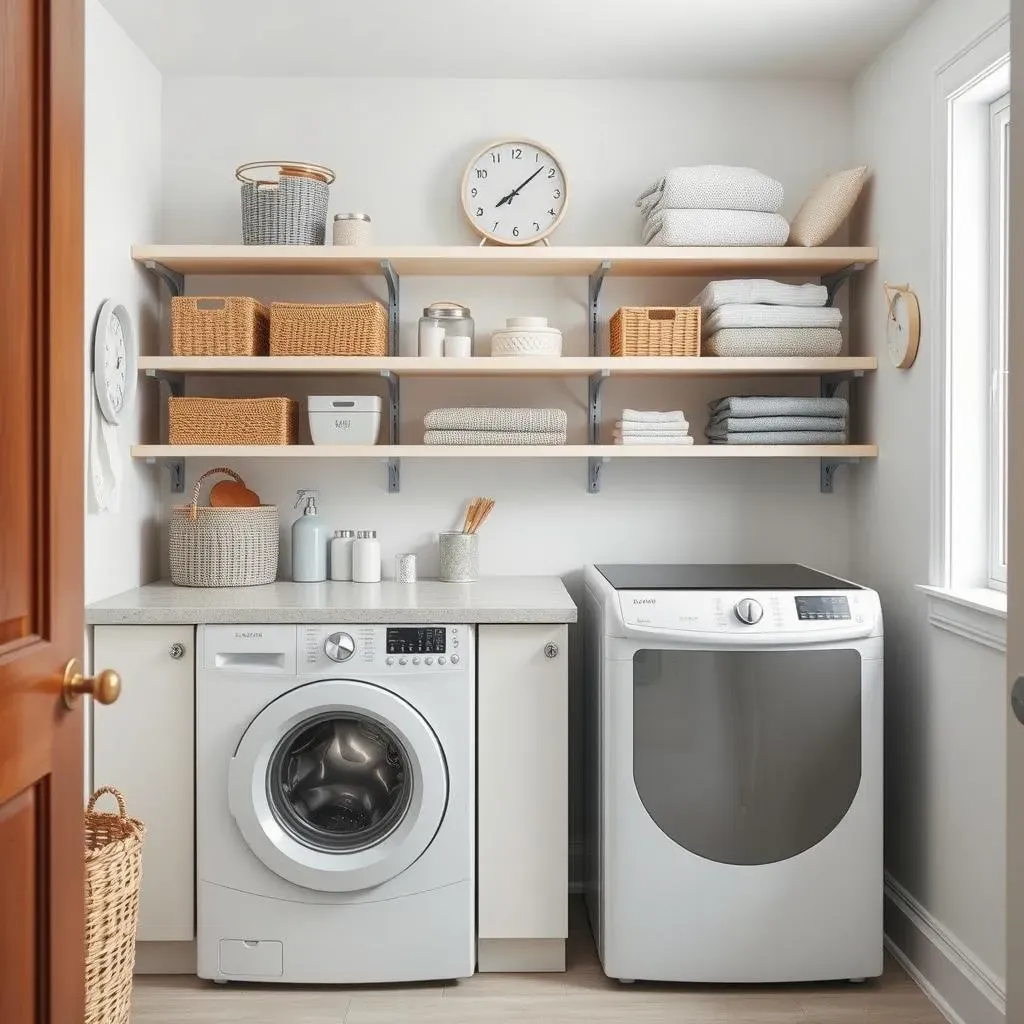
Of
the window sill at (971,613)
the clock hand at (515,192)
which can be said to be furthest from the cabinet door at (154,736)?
the window sill at (971,613)

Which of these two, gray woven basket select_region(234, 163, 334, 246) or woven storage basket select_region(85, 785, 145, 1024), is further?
gray woven basket select_region(234, 163, 334, 246)

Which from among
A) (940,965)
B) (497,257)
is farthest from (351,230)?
(940,965)

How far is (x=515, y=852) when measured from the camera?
248 centimetres

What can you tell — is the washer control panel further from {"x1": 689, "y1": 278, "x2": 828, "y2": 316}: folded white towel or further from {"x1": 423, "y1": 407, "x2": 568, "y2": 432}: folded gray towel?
{"x1": 689, "y1": 278, "x2": 828, "y2": 316}: folded white towel

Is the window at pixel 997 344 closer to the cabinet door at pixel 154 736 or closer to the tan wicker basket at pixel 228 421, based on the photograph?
the tan wicker basket at pixel 228 421

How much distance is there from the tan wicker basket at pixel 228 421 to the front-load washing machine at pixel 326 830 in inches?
22.6

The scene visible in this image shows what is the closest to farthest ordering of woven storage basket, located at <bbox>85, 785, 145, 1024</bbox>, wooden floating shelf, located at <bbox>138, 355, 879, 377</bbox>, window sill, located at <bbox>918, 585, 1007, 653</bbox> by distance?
woven storage basket, located at <bbox>85, 785, 145, 1024</bbox> → window sill, located at <bbox>918, 585, 1007, 653</bbox> → wooden floating shelf, located at <bbox>138, 355, 879, 377</bbox>

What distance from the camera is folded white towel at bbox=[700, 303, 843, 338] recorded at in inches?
108

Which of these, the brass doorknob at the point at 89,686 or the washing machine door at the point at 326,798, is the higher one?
the brass doorknob at the point at 89,686

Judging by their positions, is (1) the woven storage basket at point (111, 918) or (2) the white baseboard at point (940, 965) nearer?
(1) the woven storage basket at point (111, 918)

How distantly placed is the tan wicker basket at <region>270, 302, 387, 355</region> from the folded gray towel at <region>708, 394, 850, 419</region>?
966mm

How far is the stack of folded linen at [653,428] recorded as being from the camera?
9.06 ft

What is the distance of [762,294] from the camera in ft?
9.04

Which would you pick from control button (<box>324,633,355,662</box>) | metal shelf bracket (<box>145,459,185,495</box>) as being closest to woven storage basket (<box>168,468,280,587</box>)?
metal shelf bracket (<box>145,459,185,495</box>)
